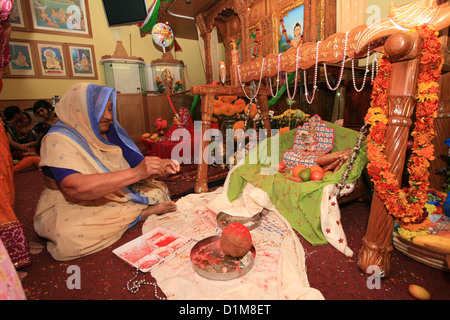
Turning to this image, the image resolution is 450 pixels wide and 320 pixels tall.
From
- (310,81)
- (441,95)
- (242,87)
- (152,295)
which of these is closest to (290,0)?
(310,81)

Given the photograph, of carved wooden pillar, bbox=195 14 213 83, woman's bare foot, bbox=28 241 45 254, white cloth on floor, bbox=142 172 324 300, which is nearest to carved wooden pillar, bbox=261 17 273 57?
carved wooden pillar, bbox=195 14 213 83

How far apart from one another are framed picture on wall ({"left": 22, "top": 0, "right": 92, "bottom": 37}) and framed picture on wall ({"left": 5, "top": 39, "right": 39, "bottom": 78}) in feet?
1.98

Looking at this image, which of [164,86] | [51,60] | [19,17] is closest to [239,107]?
[164,86]

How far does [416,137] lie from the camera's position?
1.67 m

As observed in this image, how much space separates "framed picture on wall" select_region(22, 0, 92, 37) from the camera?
744 centimetres

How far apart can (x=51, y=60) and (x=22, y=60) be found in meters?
0.75

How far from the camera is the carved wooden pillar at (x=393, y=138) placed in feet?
4.66

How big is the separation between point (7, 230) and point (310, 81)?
20.2 ft

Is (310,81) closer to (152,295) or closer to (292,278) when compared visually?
(292,278)

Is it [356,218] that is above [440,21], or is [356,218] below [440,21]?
below

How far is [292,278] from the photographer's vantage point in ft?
4.96

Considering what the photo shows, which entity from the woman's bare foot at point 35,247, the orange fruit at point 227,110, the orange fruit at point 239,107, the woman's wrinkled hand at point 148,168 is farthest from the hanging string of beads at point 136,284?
the orange fruit at point 239,107

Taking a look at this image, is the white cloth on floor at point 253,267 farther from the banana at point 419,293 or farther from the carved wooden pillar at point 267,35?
the carved wooden pillar at point 267,35
